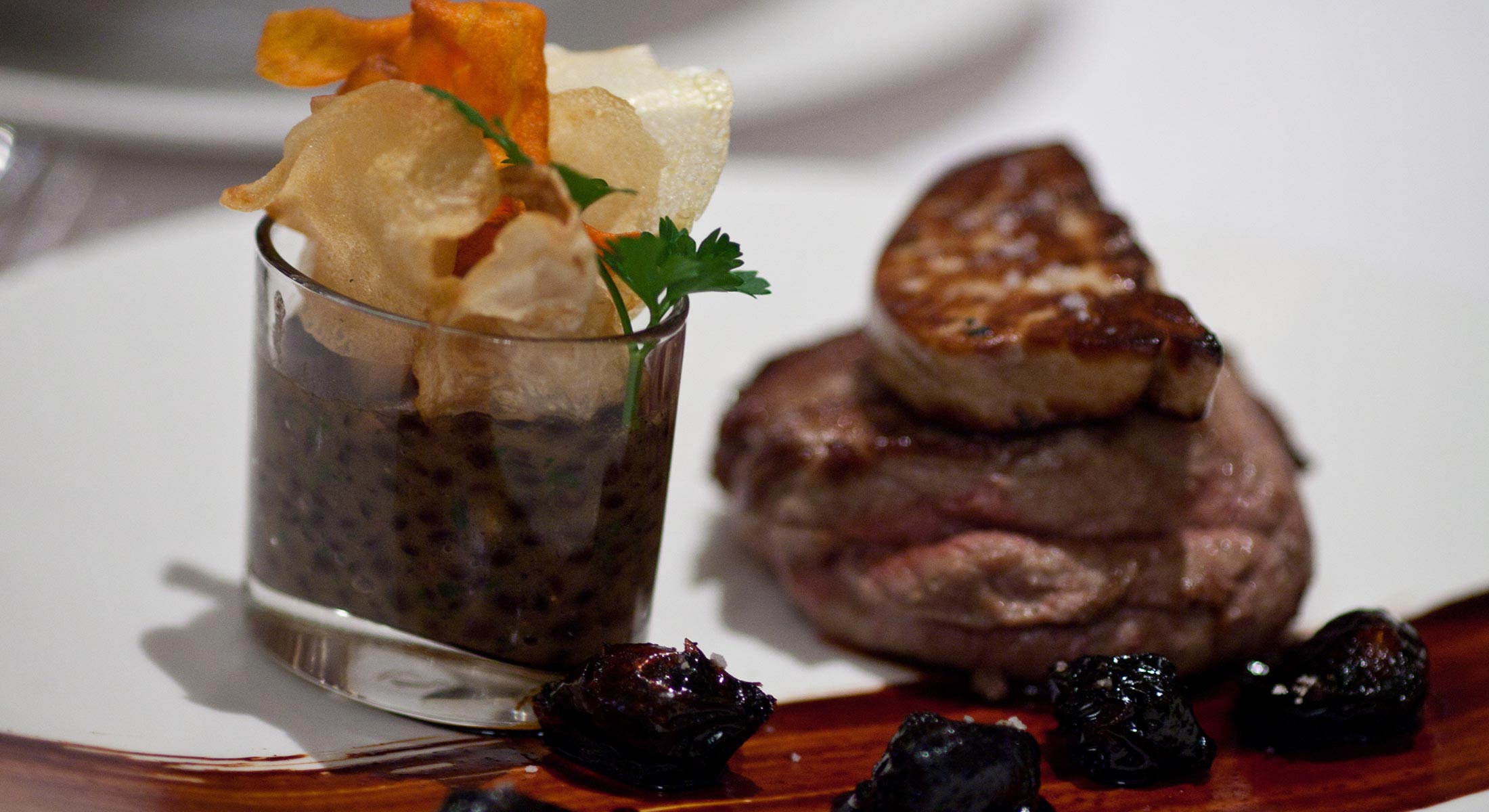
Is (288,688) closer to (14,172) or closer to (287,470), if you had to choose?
(287,470)

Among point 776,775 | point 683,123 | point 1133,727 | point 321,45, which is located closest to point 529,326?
point 683,123

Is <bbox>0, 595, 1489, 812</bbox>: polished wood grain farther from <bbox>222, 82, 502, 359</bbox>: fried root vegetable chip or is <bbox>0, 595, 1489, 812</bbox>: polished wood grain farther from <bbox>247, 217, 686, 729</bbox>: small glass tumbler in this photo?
<bbox>222, 82, 502, 359</bbox>: fried root vegetable chip

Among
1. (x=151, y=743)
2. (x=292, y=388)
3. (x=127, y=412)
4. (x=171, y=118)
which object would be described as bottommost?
(x=151, y=743)

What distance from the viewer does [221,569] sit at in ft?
7.86

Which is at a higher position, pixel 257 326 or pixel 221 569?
pixel 257 326

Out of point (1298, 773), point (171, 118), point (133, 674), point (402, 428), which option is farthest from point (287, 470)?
point (171, 118)

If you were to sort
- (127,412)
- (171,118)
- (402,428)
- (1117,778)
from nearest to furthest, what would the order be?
(402,428) → (1117,778) → (127,412) → (171,118)

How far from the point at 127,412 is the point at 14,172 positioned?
2.13 m

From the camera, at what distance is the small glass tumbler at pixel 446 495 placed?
182cm

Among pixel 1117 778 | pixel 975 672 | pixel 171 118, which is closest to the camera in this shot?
pixel 1117 778

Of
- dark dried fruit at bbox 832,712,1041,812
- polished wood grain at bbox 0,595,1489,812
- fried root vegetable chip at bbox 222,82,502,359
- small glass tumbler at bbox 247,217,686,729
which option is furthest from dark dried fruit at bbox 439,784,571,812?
fried root vegetable chip at bbox 222,82,502,359

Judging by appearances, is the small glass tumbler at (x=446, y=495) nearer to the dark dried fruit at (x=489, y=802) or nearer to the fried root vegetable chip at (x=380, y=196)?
the fried root vegetable chip at (x=380, y=196)

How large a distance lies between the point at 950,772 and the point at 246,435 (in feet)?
5.44

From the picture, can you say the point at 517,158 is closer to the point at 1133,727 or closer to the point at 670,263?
the point at 670,263
